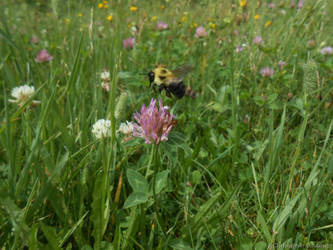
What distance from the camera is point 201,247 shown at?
2.72 ft

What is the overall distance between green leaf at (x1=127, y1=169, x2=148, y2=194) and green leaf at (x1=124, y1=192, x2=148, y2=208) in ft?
0.08

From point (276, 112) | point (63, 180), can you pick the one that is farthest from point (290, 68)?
point (63, 180)

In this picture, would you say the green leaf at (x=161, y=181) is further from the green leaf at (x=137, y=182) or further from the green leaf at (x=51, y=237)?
the green leaf at (x=51, y=237)

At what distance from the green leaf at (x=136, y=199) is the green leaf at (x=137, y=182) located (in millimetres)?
24

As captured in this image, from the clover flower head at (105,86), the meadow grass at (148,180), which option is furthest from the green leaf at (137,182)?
the clover flower head at (105,86)

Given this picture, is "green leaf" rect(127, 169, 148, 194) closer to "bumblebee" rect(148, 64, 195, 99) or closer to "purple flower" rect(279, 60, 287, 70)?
"bumblebee" rect(148, 64, 195, 99)

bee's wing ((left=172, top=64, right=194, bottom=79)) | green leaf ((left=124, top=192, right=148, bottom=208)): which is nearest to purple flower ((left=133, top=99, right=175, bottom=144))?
green leaf ((left=124, top=192, right=148, bottom=208))

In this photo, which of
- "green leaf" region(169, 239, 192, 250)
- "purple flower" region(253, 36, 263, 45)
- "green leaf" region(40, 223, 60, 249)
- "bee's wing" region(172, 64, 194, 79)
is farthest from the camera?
"purple flower" region(253, 36, 263, 45)

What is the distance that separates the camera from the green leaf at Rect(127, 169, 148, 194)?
0.83 meters

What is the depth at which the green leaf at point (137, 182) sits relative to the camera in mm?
831

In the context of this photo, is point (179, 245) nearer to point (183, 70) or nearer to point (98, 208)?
point (98, 208)

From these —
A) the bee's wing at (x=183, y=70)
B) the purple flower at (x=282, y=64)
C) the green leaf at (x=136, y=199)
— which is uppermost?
the bee's wing at (x=183, y=70)

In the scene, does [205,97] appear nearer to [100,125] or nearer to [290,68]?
[290,68]

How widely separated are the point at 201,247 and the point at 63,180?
475 millimetres
